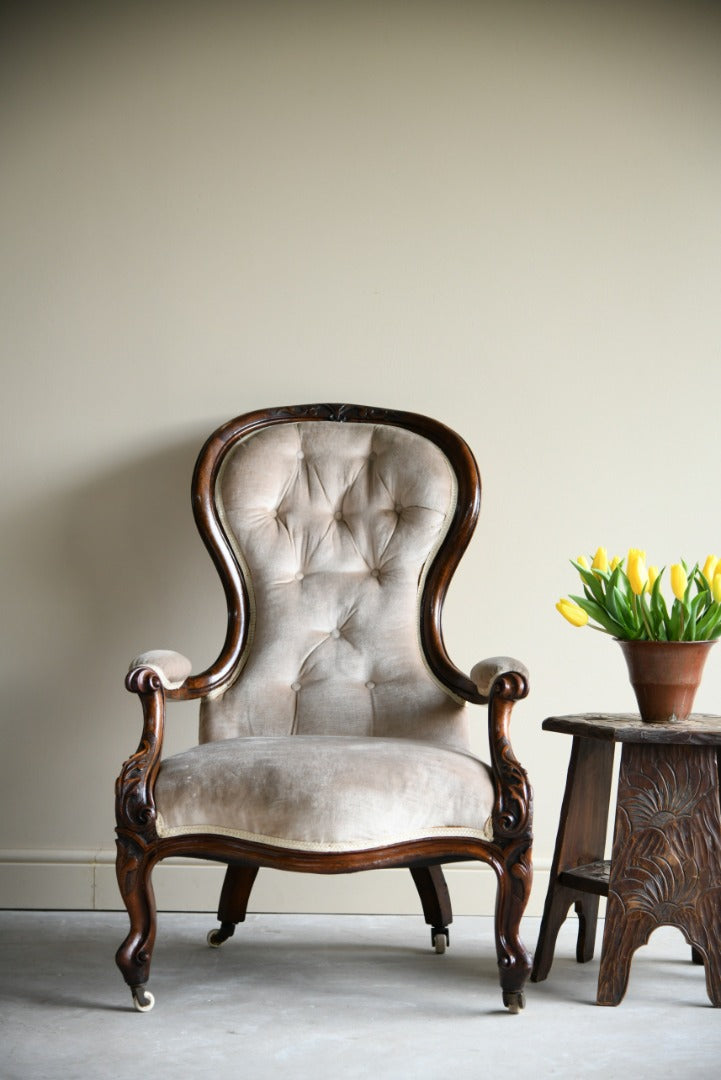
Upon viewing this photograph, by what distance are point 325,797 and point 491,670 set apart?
0.39 meters

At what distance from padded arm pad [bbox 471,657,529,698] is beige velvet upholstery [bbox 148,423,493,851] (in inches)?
5.1

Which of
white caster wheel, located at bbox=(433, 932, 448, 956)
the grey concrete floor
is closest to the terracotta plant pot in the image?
the grey concrete floor

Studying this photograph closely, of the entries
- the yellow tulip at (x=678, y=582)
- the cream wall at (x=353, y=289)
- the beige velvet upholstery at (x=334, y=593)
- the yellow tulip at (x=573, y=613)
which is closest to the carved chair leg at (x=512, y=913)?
the beige velvet upholstery at (x=334, y=593)

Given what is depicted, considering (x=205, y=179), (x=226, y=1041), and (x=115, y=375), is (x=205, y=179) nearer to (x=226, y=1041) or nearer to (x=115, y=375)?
(x=115, y=375)

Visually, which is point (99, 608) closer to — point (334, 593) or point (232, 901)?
point (334, 593)

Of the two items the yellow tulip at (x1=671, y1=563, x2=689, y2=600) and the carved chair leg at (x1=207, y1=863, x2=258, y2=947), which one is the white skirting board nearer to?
the carved chair leg at (x1=207, y1=863, x2=258, y2=947)

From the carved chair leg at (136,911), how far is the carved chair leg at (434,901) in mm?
599

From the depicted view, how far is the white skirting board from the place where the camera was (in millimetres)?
2414

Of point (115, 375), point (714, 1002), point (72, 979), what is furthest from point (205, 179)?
point (714, 1002)

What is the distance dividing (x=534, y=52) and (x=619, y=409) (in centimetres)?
91

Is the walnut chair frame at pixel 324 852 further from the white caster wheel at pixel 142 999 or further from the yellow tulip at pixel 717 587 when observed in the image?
the yellow tulip at pixel 717 587

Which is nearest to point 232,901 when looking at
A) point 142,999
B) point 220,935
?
point 220,935

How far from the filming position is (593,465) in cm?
253

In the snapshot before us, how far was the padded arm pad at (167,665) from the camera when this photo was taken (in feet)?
6.04
